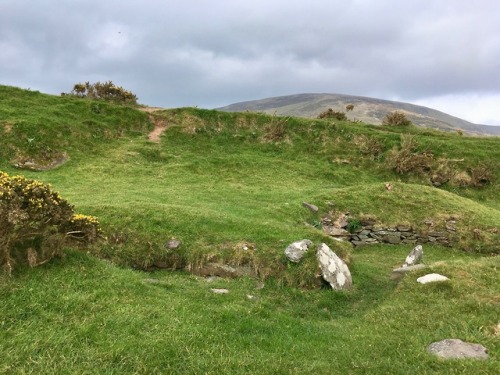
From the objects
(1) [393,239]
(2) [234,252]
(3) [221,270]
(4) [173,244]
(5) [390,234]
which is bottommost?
(1) [393,239]

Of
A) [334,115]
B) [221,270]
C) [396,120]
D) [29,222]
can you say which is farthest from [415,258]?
[334,115]

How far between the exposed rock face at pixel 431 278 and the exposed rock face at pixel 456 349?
3.73m

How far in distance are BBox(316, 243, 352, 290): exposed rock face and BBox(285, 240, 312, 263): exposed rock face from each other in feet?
1.98

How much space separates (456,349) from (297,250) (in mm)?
6497

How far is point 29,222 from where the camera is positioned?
966 centimetres

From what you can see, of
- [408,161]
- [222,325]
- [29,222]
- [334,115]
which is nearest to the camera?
[222,325]

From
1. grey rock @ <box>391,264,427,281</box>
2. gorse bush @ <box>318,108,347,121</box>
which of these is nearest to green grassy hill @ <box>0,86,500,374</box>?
grey rock @ <box>391,264,427,281</box>

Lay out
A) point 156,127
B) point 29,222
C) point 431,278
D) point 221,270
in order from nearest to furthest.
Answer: point 29,222 < point 431,278 < point 221,270 < point 156,127

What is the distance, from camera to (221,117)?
3712 cm

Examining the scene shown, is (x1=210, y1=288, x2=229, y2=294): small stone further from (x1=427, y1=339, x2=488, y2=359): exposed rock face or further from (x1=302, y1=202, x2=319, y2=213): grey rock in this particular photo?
(x1=302, y1=202, x2=319, y2=213): grey rock

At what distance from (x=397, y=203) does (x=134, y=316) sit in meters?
18.3

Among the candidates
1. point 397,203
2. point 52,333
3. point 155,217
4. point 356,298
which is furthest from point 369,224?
point 52,333

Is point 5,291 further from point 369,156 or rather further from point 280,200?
point 369,156

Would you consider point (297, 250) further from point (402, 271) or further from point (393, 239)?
point (393, 239)
